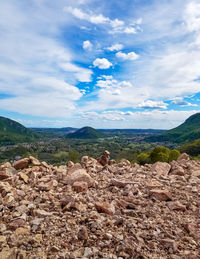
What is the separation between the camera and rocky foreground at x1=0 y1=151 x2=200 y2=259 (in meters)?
5.02

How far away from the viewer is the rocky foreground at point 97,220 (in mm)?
5016

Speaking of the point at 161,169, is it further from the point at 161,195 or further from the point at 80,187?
the point at 80,187

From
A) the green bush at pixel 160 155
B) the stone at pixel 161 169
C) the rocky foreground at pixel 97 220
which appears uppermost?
the stone at pixel 161 169

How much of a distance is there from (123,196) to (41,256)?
463 centimetres

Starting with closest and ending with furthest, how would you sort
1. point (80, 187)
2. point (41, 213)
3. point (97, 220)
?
1. point (97, 220)
2. point (41, 213)
3. point (80, 187)

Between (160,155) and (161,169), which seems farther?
(160,155)

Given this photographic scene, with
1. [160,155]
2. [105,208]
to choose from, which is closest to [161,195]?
[105,208]

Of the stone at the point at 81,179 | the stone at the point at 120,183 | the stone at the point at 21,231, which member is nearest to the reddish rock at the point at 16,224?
the stone at the point at 21,231

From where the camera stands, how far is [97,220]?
6.21 metres

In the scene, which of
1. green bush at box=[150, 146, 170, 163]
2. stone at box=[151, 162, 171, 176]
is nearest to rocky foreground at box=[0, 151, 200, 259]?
stone at box=[151, 162, 171, 176]

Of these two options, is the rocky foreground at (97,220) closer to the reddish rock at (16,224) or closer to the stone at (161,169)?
the reddish rock at (16,224)

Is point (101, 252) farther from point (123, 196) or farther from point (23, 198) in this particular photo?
point (23, 198)

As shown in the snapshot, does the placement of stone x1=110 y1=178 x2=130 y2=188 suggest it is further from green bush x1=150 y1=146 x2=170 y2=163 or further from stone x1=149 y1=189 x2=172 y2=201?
green bush x1=150 y1=146 x2=170 y2=163

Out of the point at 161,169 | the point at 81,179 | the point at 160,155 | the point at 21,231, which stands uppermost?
the point at 81,179
